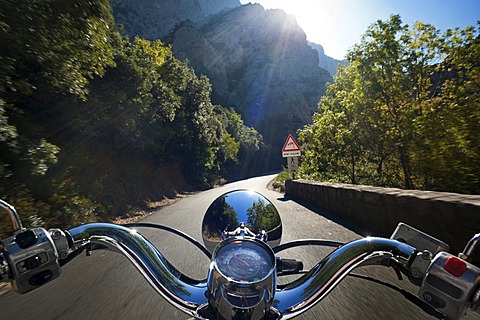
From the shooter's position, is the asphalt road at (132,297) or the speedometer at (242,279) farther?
the asphalt road at (132,297)

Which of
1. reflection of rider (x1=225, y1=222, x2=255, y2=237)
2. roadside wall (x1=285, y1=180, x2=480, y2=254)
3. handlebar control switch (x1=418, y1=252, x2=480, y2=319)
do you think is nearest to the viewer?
handlebar control switch (x1=418, y1=252, x2=480, y2=319)

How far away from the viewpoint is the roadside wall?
3.26 meters

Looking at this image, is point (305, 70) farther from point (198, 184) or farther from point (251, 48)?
point (198, 184)

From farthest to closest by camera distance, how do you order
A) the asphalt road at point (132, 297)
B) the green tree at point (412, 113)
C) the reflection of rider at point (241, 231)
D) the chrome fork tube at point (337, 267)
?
the green tree at point (412, 113) < the asphalt road at point (132, 297) < the reflection of rider at point (241, 231) < the chrome fork tube at point (337, 267)

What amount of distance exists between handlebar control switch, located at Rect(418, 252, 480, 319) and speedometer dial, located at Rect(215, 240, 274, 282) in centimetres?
52

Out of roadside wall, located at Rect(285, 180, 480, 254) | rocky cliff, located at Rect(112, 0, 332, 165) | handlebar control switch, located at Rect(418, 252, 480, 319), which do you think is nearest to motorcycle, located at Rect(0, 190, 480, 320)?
handlebar control switch, located at Rect(418, 252, 480, 319)

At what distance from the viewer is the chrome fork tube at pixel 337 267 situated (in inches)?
42.7

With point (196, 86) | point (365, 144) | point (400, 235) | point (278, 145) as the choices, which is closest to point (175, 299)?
point (400, 235)

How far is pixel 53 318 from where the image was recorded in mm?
2465

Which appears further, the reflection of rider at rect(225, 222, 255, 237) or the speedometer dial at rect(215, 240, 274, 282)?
the reflection of rider at rect(225, 222, 255, 237)

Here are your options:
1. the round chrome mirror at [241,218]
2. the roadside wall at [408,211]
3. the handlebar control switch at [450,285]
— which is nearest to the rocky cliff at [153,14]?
the roadside wall at [408,211]

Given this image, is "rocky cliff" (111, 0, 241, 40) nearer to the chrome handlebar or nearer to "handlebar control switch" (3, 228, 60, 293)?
the chrome handlebar

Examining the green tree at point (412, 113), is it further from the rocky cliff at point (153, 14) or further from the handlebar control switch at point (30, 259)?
the rocky cliff at point (153, 14)

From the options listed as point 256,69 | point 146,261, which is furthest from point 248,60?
point 146,261
